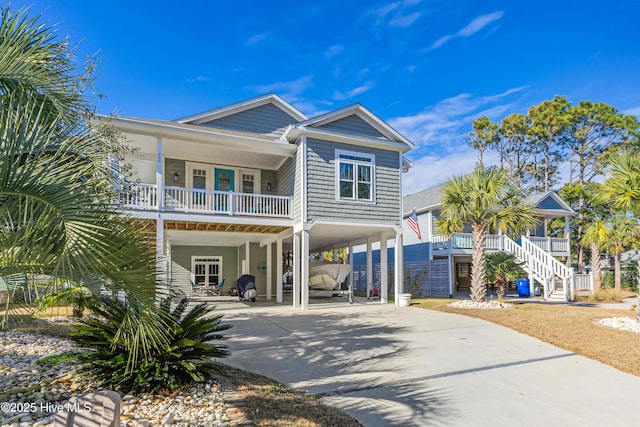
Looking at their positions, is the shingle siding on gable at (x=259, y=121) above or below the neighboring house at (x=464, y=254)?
above

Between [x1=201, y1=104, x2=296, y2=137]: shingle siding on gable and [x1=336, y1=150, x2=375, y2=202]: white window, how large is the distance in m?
4.07

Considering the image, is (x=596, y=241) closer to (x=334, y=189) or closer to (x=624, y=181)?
(x=624, y=181)

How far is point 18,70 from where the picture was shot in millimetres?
3871

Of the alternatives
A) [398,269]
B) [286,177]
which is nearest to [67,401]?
[286,177]

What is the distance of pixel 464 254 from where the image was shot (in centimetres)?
2078

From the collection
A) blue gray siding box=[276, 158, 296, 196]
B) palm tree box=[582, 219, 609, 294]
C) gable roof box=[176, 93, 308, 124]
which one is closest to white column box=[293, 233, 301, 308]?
blue gray siding box=[276, 158, 296, 196]

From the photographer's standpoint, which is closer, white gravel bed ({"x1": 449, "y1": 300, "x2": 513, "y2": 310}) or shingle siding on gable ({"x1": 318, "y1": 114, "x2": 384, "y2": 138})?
white gravel bed ({"x1": 449, "y1": 300, "x2": 513, "y2": 310})

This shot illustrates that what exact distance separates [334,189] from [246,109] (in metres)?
5.55

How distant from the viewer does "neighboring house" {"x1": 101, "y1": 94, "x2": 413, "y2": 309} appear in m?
12.9

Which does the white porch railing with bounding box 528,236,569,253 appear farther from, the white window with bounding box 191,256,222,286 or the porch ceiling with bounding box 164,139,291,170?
the white window with bounding box 191,256,222,286

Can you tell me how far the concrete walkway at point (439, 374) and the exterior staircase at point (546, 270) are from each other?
1033 centimetres

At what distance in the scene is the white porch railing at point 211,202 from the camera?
12453 mm

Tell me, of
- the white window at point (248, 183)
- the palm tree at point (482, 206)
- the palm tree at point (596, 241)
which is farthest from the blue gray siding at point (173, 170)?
the palm tree at point (596, 241)

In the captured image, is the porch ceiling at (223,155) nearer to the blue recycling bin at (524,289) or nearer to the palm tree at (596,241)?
the blue recycling bin at (524,289)
